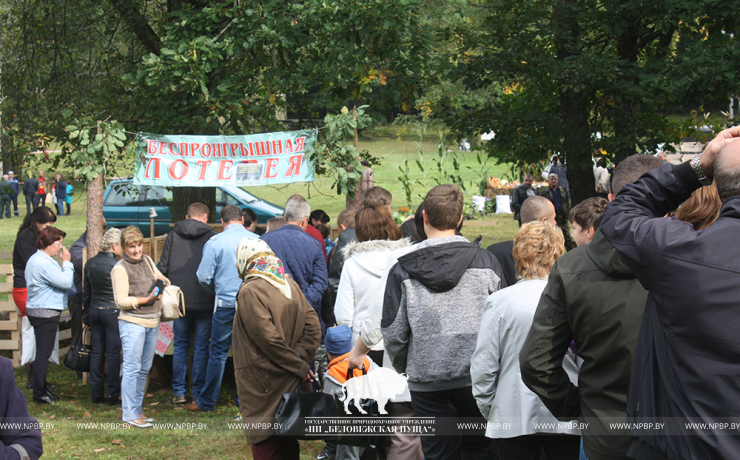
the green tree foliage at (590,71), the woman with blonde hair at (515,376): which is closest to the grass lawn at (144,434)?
the woman with blonde hair at (515,376)

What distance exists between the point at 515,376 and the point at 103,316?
14.7ft

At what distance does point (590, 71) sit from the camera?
7805mm

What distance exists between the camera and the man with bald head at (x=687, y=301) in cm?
165

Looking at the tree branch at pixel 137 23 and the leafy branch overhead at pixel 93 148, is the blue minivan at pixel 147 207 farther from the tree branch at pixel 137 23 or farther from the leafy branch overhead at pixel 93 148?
the leafy branch overhead at pixel 93 148

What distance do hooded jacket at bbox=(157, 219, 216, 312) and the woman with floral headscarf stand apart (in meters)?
2.46

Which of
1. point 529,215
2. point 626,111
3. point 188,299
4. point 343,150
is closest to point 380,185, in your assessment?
point 626,111

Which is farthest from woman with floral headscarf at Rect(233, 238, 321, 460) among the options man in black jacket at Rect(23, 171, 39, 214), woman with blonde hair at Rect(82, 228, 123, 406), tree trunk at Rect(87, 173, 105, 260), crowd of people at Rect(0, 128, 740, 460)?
man in black jacket at Rect(23, 171, 39, 214)

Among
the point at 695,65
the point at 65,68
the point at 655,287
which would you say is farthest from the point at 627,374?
the point at 65,68

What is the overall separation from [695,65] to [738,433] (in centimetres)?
680

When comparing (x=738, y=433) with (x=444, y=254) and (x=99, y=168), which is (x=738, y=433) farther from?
(x=99, y=168)

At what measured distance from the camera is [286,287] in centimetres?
377

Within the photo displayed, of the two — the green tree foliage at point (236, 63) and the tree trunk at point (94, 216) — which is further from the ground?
the green tree foliage at point (236, 63)

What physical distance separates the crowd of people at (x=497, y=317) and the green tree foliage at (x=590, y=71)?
173 inches

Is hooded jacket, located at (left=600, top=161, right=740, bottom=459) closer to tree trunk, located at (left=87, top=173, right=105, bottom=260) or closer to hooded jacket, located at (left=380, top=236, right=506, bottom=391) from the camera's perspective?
hooded jacket, located at (left=380, top=236, right=506, bottom=391)
